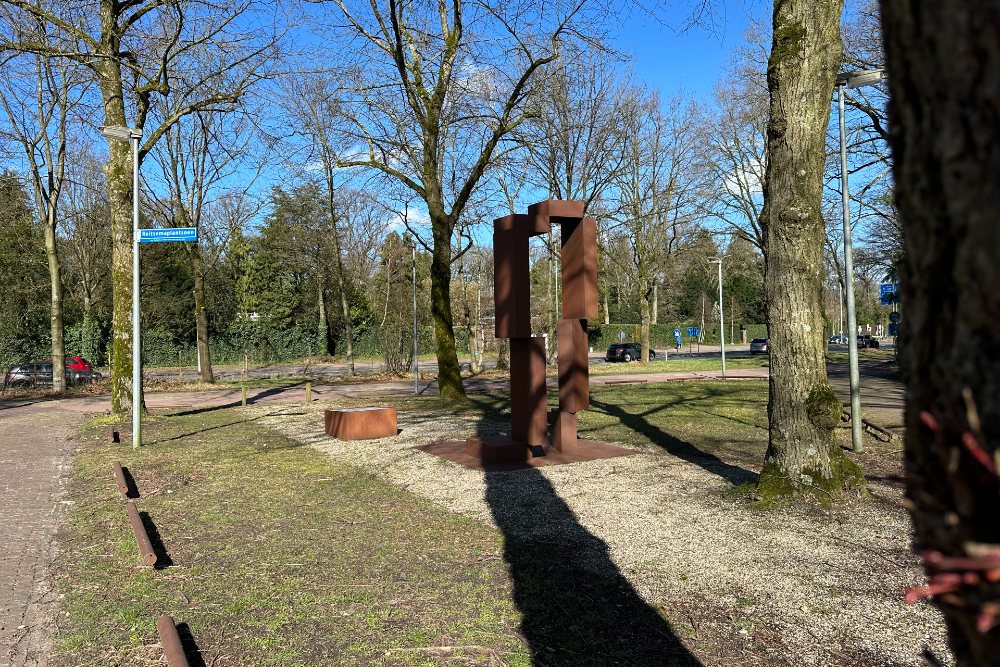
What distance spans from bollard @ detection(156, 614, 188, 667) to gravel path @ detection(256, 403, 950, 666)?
2808 millimetres

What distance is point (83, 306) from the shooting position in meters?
39.2

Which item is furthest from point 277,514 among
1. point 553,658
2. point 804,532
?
point 804,532

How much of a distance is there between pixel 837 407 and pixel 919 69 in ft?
20.4

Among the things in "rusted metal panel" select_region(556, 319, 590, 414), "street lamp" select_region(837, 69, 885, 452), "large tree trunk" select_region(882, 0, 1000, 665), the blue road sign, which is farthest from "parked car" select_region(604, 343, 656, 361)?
"large tree trunk" select_region(882, 0, 1000, 665)

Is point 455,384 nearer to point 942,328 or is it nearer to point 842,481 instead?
point 842,481

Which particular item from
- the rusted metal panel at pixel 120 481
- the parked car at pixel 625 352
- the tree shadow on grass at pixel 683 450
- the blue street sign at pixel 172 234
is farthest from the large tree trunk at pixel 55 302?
the parked car at pixel 625 352

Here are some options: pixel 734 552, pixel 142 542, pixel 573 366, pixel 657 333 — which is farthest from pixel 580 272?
pixel 657 333

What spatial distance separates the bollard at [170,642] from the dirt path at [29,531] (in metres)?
0.64

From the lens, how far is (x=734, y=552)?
564cm

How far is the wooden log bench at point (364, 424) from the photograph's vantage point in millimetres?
12953

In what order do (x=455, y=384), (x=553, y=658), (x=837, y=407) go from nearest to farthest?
(x=553, y=658), (x=837, y=407), (x=455, y=384)

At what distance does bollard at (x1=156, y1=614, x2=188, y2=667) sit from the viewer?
147 inches

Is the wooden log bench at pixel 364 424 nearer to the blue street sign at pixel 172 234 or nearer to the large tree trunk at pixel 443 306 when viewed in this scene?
the blue street sign at pixel 172 234

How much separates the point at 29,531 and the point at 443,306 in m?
12.2
